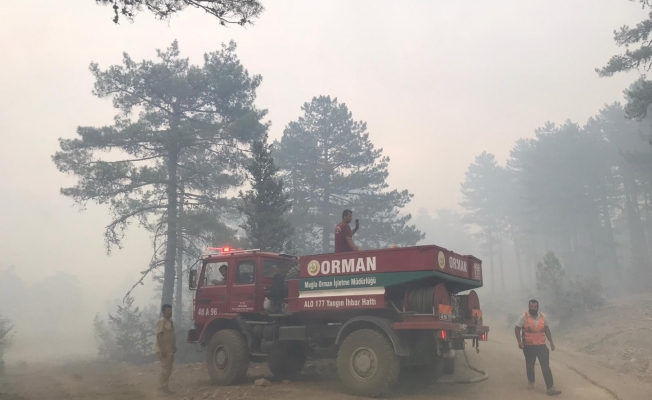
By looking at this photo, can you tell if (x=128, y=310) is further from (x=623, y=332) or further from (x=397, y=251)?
(x=623, y=332)

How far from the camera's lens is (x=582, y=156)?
144ft

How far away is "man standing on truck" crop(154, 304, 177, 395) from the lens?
31.2 feet

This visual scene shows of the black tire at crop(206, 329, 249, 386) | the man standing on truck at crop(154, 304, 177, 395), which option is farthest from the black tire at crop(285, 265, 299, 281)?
the man standing on truck at crop(154, 304, 177, 395)

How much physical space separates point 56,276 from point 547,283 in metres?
85.4

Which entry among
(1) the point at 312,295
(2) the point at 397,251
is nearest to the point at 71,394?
(1) the point at 312,295

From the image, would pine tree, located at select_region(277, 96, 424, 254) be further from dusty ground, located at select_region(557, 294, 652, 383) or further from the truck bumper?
the truck bumper

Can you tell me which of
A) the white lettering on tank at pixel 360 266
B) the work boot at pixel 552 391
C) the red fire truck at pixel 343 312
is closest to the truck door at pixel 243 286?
the red fire truck at pixel 343 312

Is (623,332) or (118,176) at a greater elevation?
(118,176)

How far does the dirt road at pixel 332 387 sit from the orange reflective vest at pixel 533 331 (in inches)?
38.7

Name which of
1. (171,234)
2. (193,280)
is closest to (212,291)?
(193,280)

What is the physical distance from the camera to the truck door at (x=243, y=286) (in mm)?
10156

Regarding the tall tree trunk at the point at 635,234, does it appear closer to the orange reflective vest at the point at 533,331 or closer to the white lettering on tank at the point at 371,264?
the orange reflective vest at the point at 533,331

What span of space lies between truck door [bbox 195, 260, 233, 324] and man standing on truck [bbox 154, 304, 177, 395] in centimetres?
95

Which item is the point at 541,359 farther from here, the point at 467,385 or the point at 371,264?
the point at 371,264
